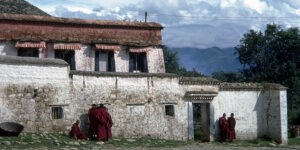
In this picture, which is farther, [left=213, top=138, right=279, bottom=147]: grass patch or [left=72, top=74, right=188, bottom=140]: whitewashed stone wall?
[left=213, top=138, right=279, bottom=147]: grass patch

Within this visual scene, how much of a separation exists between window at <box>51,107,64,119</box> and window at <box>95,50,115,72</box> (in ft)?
23.6

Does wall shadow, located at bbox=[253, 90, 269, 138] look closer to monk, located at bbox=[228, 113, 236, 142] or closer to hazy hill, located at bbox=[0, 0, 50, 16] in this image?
monk, located at bbox=[228, 113, 236, 142]

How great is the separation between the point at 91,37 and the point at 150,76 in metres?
6.18

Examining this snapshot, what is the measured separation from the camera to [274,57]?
4038 cm

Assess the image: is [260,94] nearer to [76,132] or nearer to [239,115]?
[239,115]

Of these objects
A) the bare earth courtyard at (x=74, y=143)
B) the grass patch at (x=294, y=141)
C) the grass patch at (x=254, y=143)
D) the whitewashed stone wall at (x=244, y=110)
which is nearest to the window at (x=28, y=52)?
the bare earth courtyard at (x=74, y=143)

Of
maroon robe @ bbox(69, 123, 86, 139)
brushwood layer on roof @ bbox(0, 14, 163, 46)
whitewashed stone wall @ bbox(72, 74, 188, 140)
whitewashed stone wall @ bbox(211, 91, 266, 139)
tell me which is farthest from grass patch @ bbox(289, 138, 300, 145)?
maroon robe @ bbox(69, 123, 86, 139)

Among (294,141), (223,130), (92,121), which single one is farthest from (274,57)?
(92,121)

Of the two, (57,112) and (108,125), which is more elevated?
(57,112)

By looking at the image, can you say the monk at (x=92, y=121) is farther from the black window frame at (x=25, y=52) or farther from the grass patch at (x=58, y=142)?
the black window frame at (x=25, y=52)

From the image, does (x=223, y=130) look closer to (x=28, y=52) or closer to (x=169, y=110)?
(x=169, y=110)

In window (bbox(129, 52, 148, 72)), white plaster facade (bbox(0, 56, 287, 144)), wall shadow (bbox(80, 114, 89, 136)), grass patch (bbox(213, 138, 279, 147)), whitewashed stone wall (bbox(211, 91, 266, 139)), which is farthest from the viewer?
window (bbox(129, 52, 148, 72))

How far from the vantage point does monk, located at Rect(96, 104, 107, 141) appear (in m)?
16.2

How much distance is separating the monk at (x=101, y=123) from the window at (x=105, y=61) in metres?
→ 7.05
